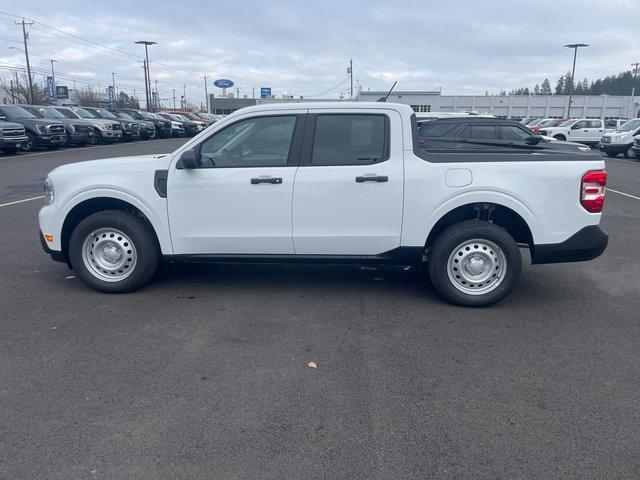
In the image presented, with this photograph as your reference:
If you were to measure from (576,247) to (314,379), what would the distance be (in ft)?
9.47

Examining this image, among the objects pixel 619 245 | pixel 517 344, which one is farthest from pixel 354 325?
pixel 619 245

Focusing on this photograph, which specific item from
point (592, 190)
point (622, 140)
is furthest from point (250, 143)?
point (622, 140)

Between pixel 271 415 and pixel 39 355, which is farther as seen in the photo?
pixel 39 355

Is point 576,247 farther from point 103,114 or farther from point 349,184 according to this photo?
point 103,114

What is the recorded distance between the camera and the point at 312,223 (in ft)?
17.5

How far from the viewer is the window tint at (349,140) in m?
5.30

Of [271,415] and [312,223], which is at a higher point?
[312,223]

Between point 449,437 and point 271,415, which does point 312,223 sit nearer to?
point 271,415

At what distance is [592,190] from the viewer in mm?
5156

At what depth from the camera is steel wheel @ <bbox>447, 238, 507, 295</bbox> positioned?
5328 mm

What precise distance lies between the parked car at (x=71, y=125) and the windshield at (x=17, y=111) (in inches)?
18.4

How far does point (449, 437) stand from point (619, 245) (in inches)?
239

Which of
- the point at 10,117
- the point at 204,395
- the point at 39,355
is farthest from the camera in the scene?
the point at 10,117

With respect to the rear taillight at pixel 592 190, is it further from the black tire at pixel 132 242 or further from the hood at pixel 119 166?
the black tire at pixel 132 242
